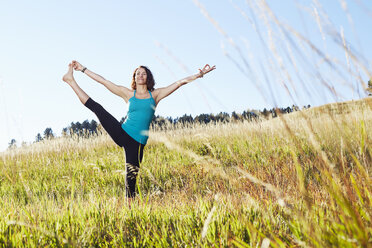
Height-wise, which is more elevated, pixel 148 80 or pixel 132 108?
pixel 148 80

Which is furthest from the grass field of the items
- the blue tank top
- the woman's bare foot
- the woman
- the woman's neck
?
the woman's neck

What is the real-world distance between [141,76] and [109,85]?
0.58 metres

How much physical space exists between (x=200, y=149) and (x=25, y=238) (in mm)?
5261

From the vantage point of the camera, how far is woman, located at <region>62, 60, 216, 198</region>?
14.5 feet

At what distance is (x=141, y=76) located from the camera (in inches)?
203

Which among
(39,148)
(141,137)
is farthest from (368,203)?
(39,148)

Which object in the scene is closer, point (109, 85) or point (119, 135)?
point (119, 135)

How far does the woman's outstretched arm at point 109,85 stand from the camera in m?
5.09

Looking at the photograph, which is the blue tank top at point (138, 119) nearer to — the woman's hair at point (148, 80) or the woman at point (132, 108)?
the woman at point (132, 108)

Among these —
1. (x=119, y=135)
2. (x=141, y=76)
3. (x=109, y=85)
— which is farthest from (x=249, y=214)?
(x=109, y=85)

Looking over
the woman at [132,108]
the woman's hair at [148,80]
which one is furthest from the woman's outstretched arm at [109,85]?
the woman's hair at [148,80]

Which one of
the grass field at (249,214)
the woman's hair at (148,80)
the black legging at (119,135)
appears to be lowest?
the grass field at (249,214)

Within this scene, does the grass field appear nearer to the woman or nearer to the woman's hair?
the woman

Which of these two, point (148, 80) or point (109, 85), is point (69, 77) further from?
point (148, 80)
